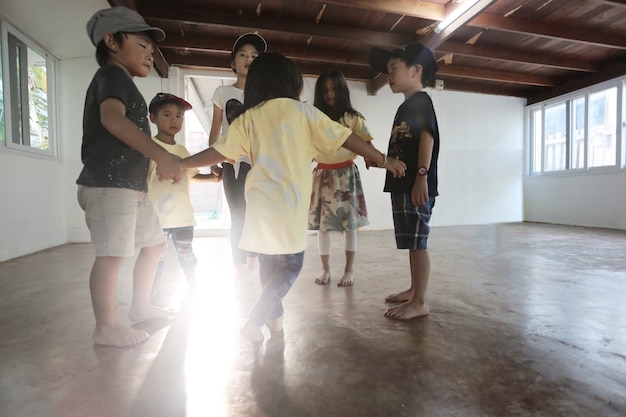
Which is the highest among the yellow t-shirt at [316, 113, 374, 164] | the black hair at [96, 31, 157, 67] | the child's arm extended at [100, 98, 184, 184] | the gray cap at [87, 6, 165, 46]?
the gray cap at [87, 6, 165, 46]

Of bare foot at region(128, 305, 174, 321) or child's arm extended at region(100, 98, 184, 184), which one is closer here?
child's arm extended at region(100, 98, 184, 184)

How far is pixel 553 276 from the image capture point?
82.8 inches

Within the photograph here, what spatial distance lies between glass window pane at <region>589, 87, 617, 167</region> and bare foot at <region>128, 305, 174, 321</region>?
6.43 metres

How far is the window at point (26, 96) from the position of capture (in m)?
2.94

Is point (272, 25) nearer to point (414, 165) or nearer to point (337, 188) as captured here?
point (337, 188)

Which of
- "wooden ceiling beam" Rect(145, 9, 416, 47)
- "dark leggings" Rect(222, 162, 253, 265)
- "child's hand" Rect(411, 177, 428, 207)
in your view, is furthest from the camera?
"wooden ceiling beam" Rect(145, 9, 416, 47)

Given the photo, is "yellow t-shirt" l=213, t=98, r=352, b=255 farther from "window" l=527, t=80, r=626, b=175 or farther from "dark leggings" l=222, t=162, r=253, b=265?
"window" l=527, t=80, r=626, b=175

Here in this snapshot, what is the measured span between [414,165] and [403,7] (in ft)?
9.38

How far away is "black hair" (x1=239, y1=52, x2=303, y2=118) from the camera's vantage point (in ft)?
3.72

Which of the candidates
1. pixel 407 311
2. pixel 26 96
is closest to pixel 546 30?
pixel 407 311

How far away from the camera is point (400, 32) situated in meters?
4.20

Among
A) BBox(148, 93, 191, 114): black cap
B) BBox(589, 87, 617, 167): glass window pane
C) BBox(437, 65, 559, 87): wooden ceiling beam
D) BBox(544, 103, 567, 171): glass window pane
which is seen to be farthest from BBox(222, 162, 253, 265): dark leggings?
BBox(544, 103, 567, 171): glass window pane

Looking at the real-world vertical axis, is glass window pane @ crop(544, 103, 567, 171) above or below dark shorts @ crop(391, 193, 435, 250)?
above

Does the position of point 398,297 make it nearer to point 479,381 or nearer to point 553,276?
point 479,381
